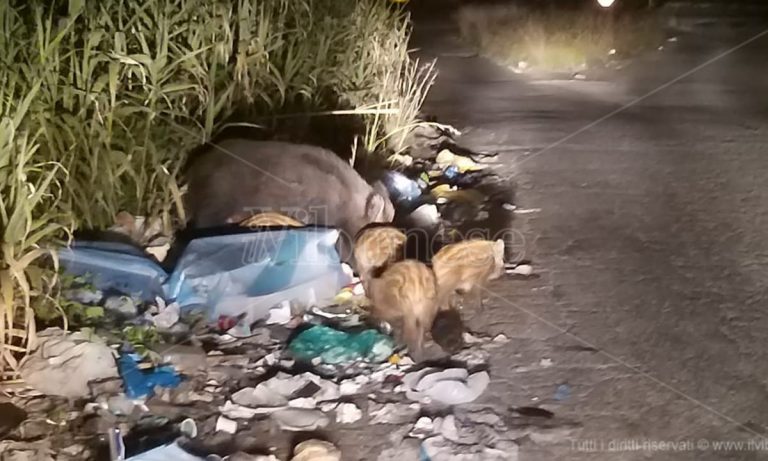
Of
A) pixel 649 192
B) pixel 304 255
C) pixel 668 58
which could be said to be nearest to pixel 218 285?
pixel 304 255

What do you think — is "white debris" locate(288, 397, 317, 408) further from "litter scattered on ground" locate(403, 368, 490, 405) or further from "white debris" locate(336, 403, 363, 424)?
"litter scattered on ground" locate(403, 368, 490, 405)

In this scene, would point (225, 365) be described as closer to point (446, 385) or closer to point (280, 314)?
point (280, 314)

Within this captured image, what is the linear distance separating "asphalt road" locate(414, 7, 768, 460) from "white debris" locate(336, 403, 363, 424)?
35 cm

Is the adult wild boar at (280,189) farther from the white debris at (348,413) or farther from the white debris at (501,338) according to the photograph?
the white debris at (348,413)

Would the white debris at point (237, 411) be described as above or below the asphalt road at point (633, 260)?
below

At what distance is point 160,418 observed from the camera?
2.39 metres

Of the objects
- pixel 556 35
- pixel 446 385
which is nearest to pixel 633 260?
pixel 446 385

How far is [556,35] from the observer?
7047mm

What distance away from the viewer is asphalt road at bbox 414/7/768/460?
8.11 feet

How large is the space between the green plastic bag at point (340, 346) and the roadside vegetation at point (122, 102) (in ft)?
2.33

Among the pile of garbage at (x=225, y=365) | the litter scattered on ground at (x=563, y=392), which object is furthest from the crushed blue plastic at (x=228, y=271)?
the litter scattered on ground at (x=563, y=392)

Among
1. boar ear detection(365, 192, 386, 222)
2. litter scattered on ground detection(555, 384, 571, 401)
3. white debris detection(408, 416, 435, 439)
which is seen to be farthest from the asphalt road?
boar ear detection(365, 192, 386, 222)

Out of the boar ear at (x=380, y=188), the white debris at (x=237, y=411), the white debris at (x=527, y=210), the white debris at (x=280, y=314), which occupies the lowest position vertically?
the white debris at (x=237, y=411)

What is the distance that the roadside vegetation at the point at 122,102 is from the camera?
2715 millimetres
